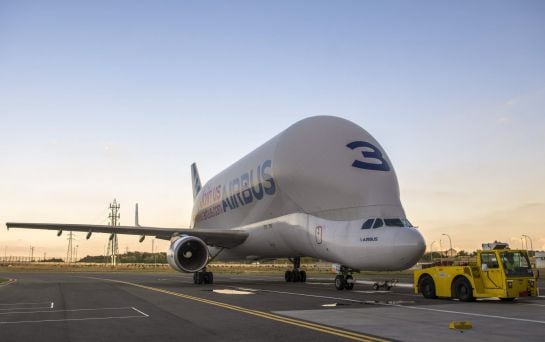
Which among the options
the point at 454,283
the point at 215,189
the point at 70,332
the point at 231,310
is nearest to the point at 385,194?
the point at 454,283

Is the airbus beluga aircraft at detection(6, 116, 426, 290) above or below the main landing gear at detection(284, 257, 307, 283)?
above

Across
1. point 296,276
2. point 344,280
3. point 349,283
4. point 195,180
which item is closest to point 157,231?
point 296,276

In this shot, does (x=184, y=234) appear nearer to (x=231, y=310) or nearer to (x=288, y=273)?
(x=288, y=273)

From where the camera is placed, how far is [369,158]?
73.2 feet

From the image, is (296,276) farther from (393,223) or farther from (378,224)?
(393,223)

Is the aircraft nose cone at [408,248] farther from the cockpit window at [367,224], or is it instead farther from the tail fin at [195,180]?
the tail fin at [195,180]

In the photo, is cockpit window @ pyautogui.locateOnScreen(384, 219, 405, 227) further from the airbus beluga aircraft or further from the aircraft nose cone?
the aircraft nose cone

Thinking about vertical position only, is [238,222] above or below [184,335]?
above

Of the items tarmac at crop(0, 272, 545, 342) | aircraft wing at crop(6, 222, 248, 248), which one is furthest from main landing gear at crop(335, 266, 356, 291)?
aircraft wing at crop(6, 222, 248, 248)

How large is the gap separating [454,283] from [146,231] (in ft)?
62.2

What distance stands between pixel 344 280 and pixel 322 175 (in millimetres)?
4705

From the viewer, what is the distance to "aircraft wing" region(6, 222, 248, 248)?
93.4 ft

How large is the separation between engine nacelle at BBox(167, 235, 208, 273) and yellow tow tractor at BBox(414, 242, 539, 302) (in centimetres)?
1356

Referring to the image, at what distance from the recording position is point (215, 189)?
36.1m
